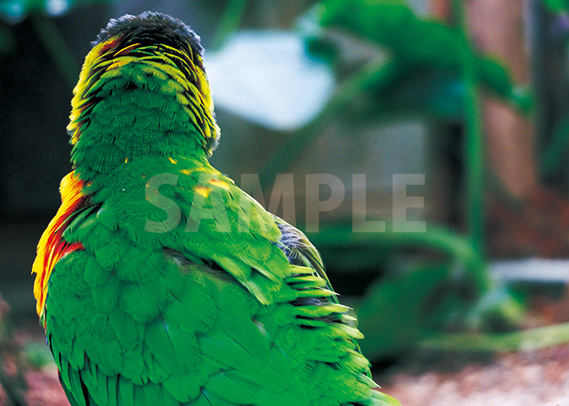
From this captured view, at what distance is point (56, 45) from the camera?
2.45 metres

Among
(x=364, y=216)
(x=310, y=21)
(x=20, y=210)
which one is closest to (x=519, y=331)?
(x=364, y=216)

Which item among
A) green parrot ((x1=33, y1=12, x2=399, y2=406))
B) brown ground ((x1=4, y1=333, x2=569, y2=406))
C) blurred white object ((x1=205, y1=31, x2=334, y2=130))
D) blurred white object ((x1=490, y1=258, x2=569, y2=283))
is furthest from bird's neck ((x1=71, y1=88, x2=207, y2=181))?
blurred white object ((x1=490, y1=258, x2=569, y2=283))

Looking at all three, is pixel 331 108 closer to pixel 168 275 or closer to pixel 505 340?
pixel 505 340

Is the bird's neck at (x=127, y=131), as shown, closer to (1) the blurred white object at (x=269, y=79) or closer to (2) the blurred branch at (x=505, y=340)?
(1) the blurred white object at (x=269, y=79)

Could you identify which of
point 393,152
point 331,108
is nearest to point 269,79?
point 331,108

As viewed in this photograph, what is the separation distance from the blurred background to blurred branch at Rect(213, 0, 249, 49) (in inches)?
0.5

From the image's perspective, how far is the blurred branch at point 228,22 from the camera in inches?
94.9

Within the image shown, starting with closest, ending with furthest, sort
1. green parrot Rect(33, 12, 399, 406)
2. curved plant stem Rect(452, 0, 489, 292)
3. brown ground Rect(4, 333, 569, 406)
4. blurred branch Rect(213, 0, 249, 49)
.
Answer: green parrot Rect(33, 12, 399, 406)
brown ground Rect(4, 333, 569, 406)
curved plant stem Rect(452, 0, 489, 292)
blurred branch Rect(213, 0, 249, 49)

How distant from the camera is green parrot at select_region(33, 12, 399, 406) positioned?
0.86 m

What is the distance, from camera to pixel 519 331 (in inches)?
85.4

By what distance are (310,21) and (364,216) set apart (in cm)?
105

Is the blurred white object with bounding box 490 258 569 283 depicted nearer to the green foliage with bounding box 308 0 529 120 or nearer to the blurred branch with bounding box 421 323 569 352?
the blurred branch with bounding box 421 323 569 352

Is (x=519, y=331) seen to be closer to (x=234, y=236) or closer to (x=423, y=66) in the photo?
(x=423, y=66)

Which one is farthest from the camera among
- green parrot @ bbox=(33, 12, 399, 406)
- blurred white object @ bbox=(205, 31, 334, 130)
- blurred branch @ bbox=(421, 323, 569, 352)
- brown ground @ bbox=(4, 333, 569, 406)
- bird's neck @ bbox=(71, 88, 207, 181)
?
blurred white object @ bbox=(205, 31, 334, 130)
